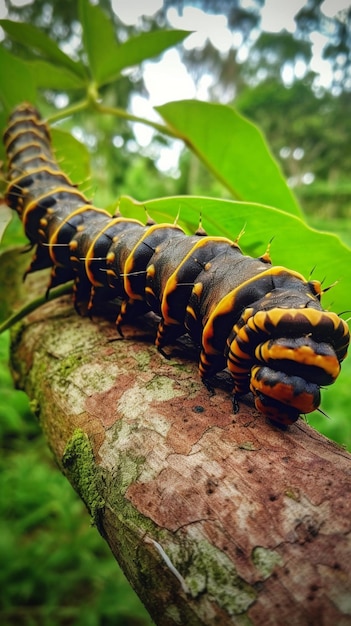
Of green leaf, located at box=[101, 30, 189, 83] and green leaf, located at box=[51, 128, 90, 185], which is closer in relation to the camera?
green leaf, located at box=[101, 30, 189, 83]

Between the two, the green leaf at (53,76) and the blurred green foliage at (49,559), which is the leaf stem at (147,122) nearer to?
the green leaf at (53,76)

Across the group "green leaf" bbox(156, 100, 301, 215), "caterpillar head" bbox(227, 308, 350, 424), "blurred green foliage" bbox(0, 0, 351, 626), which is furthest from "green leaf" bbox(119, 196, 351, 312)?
"green leaf" bbox(156, 100, 301, 215)

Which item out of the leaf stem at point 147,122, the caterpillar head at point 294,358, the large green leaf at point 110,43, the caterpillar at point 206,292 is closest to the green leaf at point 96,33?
the large green leaf at point 110,43

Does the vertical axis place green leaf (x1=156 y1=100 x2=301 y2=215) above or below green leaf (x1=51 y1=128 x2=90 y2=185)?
above

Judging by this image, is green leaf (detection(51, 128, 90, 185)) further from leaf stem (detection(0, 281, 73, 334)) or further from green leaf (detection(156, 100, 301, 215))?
leaf stem (detection(0, 281, 73, 334))

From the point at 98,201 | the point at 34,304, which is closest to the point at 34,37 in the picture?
the point at 34,304

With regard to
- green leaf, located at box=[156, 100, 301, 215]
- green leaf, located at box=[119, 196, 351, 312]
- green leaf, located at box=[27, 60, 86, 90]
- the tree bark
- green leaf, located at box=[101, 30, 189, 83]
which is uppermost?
green leaf, located at box=[101, 30, 189, 83]
